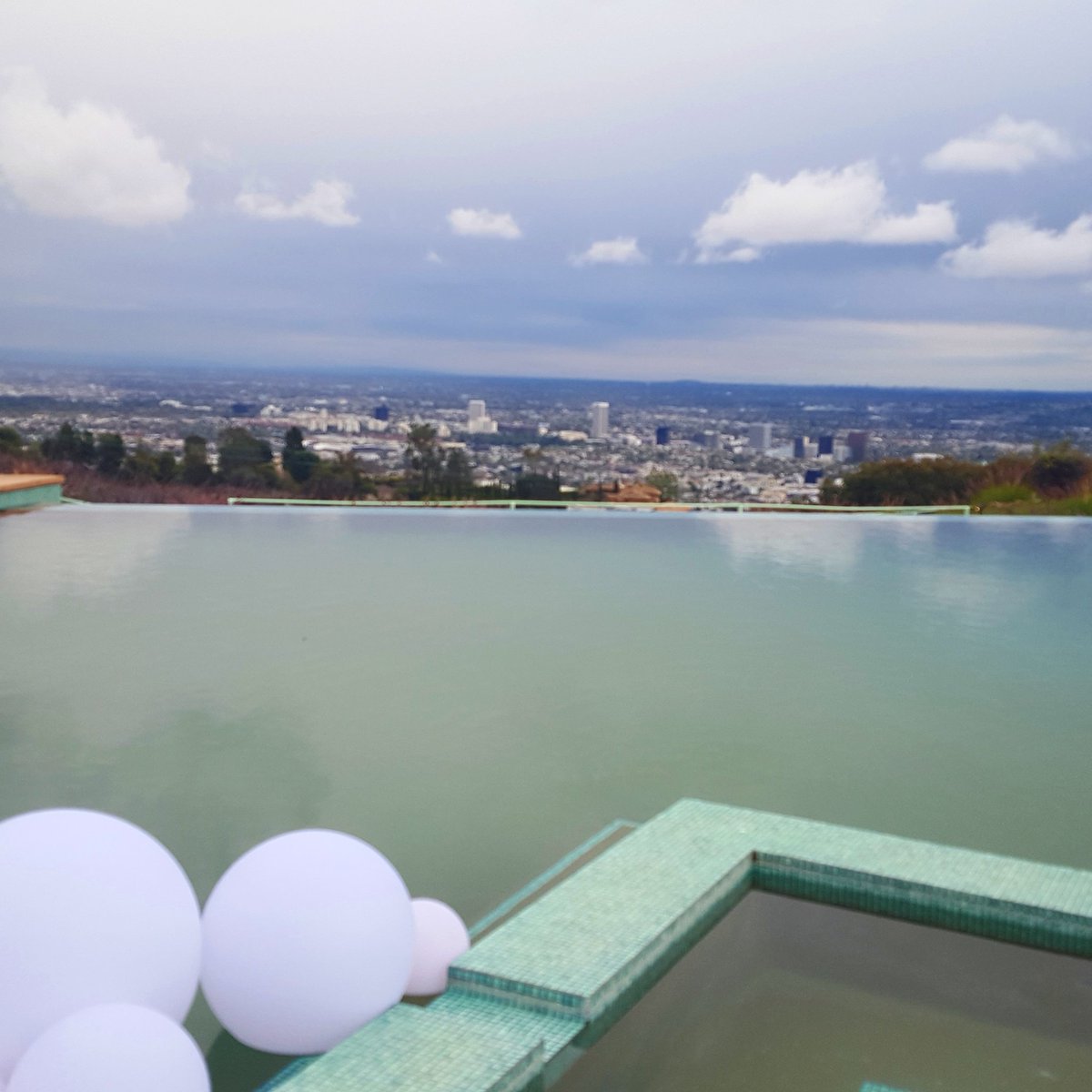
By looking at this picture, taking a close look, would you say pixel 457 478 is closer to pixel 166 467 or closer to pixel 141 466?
pixel 166 467

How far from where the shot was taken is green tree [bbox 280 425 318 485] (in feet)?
31.9

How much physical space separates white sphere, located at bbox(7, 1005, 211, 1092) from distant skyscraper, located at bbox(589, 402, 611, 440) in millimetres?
10011

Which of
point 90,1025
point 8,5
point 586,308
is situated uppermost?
point 8,5

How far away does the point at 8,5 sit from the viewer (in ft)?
42.6

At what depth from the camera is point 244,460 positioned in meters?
9.77

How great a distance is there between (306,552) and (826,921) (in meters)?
4.41

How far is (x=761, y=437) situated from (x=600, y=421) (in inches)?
59.6

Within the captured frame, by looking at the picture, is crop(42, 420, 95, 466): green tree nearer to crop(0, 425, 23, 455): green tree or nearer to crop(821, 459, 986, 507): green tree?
crop(0, 425, 23, 455): green tree

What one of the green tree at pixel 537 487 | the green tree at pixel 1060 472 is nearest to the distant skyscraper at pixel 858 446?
the green tree at pixel 1060 472

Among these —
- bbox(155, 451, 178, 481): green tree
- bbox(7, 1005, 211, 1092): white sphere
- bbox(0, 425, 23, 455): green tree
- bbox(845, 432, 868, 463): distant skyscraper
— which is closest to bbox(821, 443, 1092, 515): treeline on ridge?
bbox(845, 432, 868, 463): distant skyscraper

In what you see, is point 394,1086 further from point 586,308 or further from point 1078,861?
point 586,308

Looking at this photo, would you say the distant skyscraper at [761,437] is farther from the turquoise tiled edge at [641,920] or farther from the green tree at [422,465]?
the turquoise tiled edge at [641,920]

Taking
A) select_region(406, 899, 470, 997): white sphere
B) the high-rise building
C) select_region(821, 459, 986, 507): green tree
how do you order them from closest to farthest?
1. select_region(406, 899, 470, 997): white sphere
2. select_region(821, 459, 986, 507): green tree
3. the high-rise building

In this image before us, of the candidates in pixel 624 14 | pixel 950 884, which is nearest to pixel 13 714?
pixel 950 884
